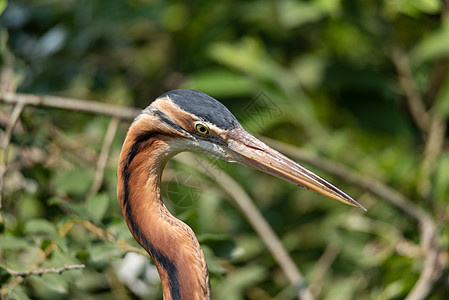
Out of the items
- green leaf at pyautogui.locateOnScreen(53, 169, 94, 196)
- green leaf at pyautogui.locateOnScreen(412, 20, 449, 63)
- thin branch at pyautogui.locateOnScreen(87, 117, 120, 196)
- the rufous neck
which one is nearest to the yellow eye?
the rufous neck

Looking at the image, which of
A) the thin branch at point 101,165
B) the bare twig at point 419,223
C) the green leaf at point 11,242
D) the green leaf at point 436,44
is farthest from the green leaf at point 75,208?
the green leaf at point 436,44

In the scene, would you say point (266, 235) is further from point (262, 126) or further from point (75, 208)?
point (75, 208)

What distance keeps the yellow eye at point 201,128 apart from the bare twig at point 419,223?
0.84 m

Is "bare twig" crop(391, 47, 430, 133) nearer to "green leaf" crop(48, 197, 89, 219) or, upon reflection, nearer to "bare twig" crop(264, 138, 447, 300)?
"bare twig" crop(264, 138, 447, 300)

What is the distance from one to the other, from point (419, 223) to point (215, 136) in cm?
139

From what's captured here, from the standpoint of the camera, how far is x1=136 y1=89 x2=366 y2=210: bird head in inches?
63.8

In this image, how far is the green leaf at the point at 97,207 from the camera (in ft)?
6.29

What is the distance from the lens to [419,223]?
2.68 meters

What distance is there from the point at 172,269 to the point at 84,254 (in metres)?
0.28

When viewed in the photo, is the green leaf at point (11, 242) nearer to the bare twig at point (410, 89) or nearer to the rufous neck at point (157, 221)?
the rufous neck at point (157, 221)

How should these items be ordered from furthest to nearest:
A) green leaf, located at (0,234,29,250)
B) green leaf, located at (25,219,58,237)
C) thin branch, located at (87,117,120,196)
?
thin branch, located at (87,117,120,196) < green leaf, located at (25,219,58,237) < green leaf, located at (0,234,29,250)

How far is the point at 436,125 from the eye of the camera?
11.2 ft

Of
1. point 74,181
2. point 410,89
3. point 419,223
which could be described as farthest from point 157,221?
point 410,89

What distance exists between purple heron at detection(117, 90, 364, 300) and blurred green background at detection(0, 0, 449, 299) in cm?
24
